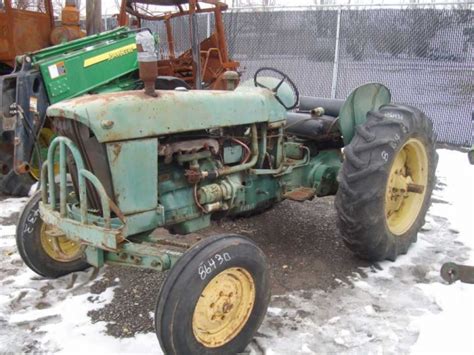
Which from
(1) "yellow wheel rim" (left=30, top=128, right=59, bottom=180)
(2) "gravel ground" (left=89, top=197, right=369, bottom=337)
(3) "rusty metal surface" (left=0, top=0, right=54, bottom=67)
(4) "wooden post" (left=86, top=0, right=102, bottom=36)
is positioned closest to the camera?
(2) "gravel ground" (left=89, top=197, right=369, bottom=337)

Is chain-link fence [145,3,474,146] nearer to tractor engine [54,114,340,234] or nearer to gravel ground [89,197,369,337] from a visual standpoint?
gravel ground [89,197,369,337]

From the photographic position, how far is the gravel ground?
335 centimetres

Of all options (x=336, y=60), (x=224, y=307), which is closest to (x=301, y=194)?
(x=224, y=307)

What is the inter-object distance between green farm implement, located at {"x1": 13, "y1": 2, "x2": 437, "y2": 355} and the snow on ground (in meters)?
0.20

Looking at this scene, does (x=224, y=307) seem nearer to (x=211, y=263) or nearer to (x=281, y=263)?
(x=211, y=263)

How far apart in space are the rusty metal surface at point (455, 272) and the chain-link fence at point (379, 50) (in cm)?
554

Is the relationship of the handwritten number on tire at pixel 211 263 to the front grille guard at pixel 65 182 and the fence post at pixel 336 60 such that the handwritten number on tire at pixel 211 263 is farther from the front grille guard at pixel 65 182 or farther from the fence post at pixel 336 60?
the fence post at pixel 336 60

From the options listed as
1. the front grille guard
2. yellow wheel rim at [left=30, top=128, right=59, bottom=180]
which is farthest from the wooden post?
the front grille guard

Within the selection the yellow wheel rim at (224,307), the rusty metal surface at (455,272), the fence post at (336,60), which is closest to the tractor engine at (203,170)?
the yellow wheel rim at (224,307)

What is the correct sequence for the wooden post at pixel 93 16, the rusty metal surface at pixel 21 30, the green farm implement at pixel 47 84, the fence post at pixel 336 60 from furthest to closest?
the fence post at pixel 336 60, the wooden post at pixel 93 16, the rusty metal surface at pixel 21 30, the green farm implement at pixel 47 84

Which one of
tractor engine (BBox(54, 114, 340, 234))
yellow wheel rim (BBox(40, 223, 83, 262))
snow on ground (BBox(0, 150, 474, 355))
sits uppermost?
tractor engine (BBox(54, 114, 340, 234))

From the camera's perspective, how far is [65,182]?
290 cm

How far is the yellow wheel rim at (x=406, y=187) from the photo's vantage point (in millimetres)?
4188

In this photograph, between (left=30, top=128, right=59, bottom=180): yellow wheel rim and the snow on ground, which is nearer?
the snow on ground
